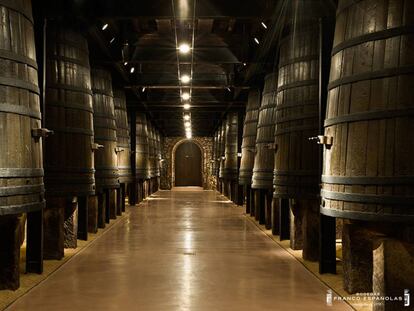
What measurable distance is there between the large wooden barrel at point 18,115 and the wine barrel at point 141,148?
13.1 meters

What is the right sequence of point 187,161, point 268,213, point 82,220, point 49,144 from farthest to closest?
point 187,161 → point 268,213 → point 82,220 → point 49,144

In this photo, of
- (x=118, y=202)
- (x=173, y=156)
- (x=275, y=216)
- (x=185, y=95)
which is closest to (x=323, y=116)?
(x=275, y=216)

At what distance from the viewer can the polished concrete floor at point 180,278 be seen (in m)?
4.95

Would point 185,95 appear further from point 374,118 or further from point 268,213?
point 374,118

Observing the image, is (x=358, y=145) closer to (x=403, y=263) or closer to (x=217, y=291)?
(x=403, y=263)

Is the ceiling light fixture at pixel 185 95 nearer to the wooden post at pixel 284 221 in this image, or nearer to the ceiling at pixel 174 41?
the ceiling at pixel 174 41

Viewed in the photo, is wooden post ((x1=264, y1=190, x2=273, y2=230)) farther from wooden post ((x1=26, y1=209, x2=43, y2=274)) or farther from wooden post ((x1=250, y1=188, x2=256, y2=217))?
wooden post ((x1=26, y1=209, x2=43, y2=274))

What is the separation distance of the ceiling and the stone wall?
53.4 feet

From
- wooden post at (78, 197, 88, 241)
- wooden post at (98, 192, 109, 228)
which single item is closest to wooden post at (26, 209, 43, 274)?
wooden post at (78, 197, 88, 241)

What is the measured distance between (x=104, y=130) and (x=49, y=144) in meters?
3.45

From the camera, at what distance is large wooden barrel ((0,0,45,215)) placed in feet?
15.1

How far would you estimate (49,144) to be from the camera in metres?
7.17

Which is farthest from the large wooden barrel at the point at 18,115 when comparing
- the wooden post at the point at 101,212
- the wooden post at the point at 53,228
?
the wooden post at the point at 101,212

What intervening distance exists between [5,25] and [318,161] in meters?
4.20
